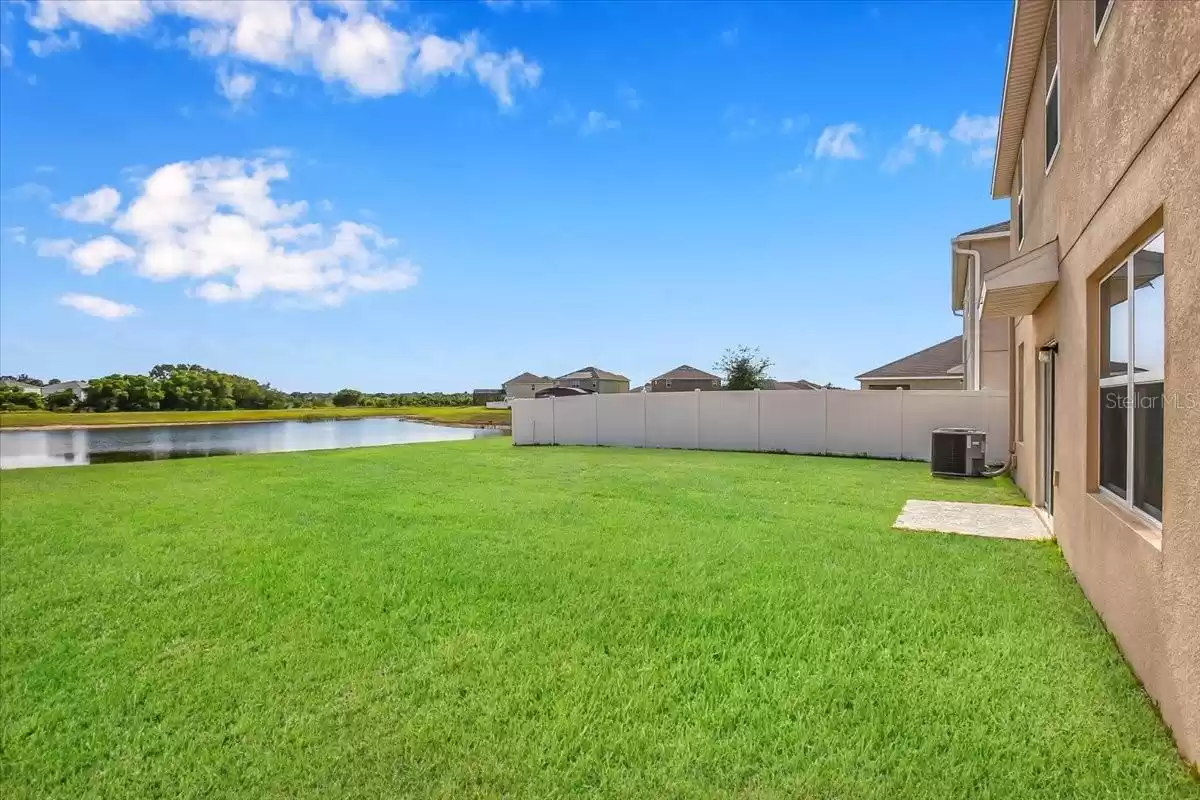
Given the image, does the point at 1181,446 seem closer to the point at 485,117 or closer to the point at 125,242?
the point at 485,117

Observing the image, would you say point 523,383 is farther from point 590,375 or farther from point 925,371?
point 925,371

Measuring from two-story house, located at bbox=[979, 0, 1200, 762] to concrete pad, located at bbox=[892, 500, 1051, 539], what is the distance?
1.22 feet

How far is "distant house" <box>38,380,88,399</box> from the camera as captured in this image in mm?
43822

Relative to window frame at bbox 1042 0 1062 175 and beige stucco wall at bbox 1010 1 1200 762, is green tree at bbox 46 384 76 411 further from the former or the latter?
beige stucco wall at bbox 1010 1 1200 762

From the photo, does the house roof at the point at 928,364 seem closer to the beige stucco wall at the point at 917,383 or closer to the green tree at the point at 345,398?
the beige stucco wall at the point at 917,383

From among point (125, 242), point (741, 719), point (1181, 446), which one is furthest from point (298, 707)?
point (125, 242)

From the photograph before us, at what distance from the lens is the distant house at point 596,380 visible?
65875mm

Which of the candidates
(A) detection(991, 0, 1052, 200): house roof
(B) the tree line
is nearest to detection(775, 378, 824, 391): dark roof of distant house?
(A) detection(991, 0, 1052, 200): house roof

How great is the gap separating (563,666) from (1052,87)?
7132mm

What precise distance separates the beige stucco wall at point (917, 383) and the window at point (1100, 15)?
67.3 feet

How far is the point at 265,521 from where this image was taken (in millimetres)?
7258

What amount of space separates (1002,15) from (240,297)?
36025 millimetres

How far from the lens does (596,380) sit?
66.8 meters

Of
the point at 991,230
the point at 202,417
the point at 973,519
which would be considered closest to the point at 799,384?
the point at 991,230
